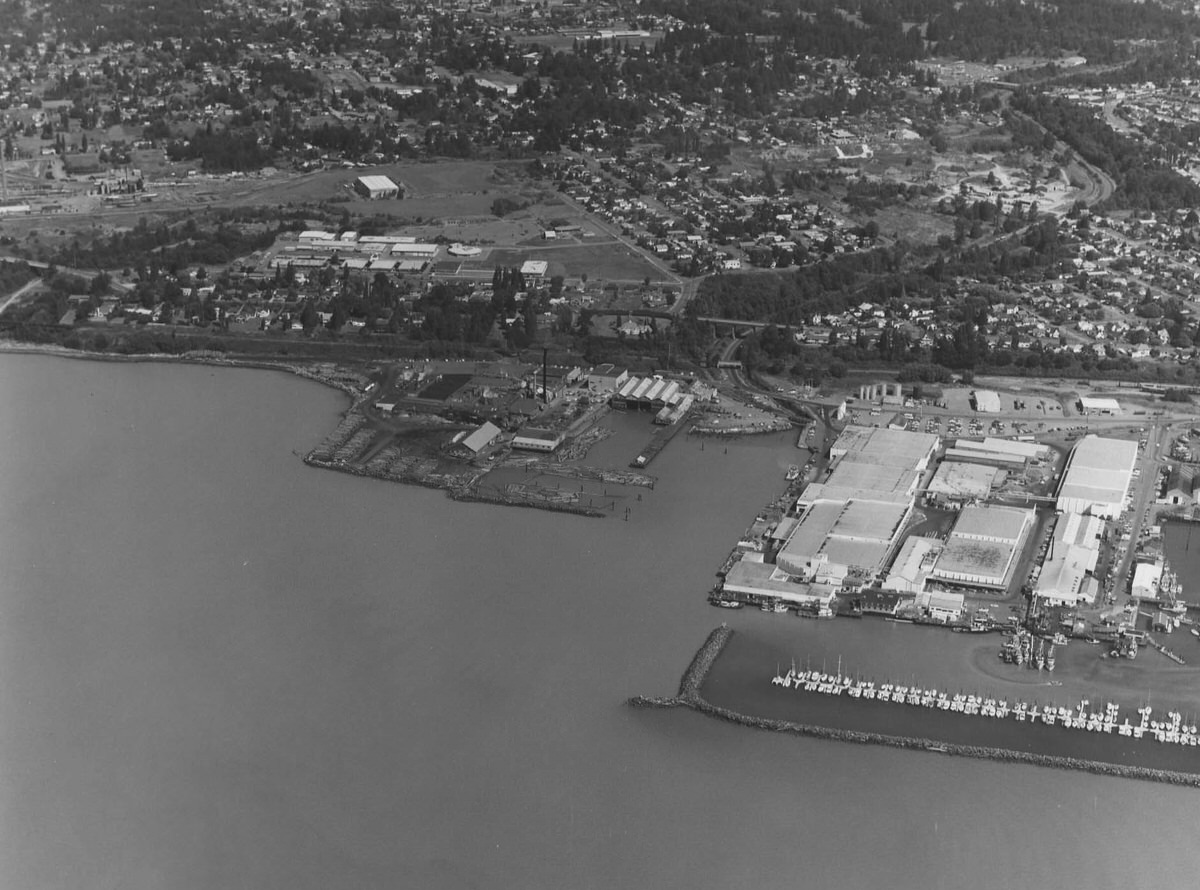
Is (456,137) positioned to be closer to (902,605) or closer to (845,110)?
(845,110)

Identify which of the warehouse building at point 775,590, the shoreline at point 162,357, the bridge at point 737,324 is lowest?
the shoreline at point 162,357

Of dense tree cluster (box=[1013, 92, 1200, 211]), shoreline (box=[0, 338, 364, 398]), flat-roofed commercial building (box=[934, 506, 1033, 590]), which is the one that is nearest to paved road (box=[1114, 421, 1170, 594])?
flat-roofed commercial building (box=[934, 506, 1033, 590])

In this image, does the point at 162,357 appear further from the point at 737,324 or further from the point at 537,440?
the point at 737,324

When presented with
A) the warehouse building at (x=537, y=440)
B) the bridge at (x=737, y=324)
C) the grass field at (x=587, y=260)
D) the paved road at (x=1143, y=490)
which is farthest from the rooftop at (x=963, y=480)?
the grass field at (x=587, y=260)

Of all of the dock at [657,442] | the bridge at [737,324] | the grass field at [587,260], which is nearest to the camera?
the dock at [657,442]

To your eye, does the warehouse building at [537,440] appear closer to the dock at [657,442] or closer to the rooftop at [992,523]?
the dock at [657,442]

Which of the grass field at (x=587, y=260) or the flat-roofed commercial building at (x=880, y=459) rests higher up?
the flat-roofed commercial building at (x=880, y=459)

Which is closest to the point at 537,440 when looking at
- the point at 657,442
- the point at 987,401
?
the point at 657,442
